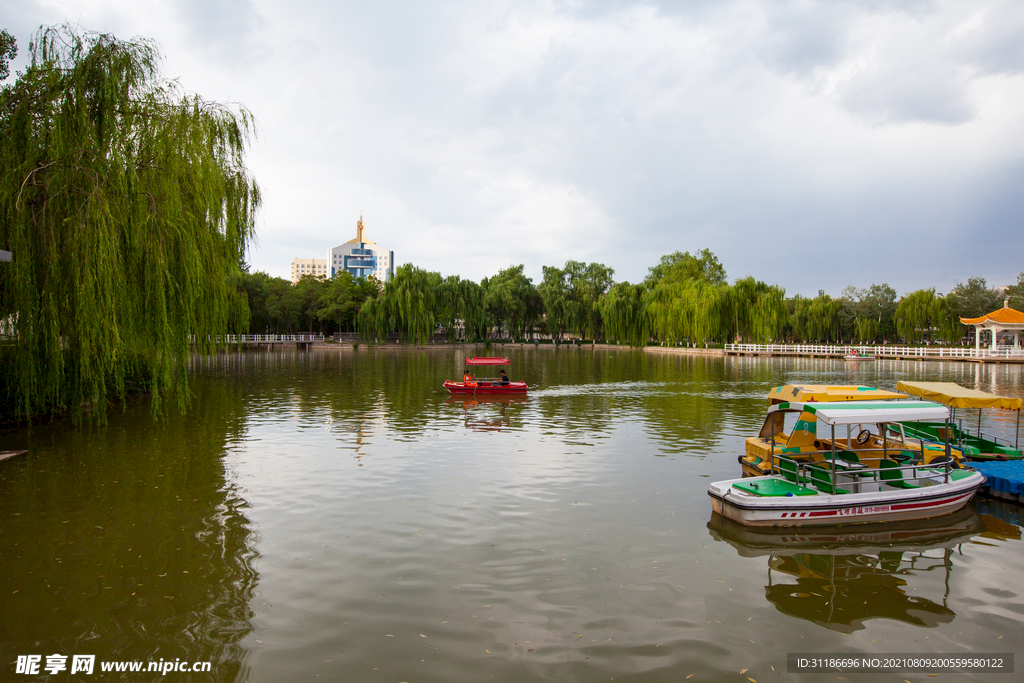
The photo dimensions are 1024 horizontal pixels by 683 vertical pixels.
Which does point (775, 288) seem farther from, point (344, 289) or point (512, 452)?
point (512, 452)

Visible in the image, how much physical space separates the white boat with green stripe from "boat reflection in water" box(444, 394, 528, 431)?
8.77m

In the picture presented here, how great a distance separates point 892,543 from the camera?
26.8 ft

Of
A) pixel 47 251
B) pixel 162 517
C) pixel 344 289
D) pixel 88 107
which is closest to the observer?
pixel 162 517

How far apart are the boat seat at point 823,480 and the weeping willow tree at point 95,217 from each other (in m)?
12.8

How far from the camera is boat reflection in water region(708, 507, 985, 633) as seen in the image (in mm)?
6207

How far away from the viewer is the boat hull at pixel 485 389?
80.3ft

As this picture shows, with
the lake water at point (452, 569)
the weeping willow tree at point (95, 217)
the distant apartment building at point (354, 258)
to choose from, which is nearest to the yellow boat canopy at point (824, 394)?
the lake water at point (452, 569)

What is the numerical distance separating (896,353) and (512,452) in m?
54.0

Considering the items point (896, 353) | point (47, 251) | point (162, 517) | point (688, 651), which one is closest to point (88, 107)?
point (47, 251)

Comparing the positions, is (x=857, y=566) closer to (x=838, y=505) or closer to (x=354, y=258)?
(x=838, y=505)

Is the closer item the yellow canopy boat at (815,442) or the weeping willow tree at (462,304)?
the yellow canopy boat at (815,442)

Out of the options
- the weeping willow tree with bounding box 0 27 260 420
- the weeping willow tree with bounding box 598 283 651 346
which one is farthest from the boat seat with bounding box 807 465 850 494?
the weeping willow tree with bounding box 598 283 651 346

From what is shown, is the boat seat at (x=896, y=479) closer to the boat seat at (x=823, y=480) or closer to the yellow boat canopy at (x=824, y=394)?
the boat seat at (x=823, y=480)

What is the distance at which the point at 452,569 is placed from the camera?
6.99 m
